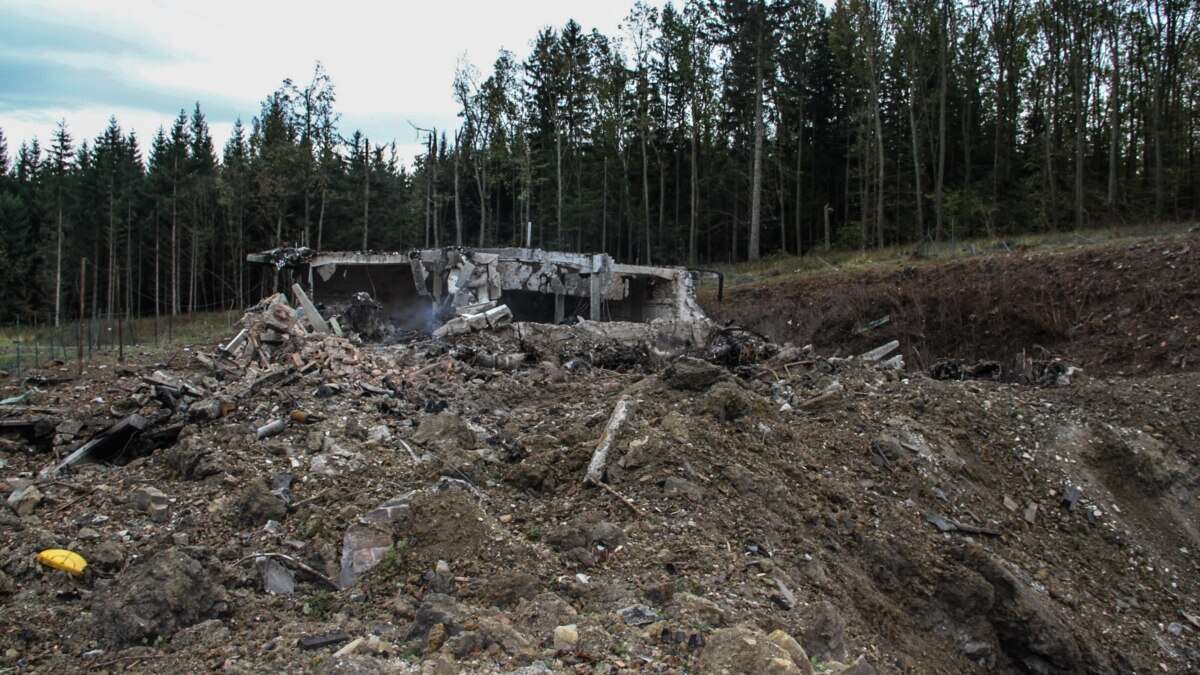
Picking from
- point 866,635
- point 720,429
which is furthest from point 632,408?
point 866,635

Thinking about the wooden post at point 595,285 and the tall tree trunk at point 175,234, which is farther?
the tall tree trunk at point 175,234

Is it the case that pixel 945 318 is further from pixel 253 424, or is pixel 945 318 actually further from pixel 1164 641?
pixel 253 424

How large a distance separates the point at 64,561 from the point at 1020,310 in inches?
611

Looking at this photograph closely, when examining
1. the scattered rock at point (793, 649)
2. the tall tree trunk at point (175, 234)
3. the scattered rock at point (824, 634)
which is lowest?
the scattered rock at point (824, 634)

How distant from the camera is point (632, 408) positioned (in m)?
6.21

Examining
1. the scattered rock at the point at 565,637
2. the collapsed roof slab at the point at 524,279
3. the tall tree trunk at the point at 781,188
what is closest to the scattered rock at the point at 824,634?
the scattered rock at the point at 565,637

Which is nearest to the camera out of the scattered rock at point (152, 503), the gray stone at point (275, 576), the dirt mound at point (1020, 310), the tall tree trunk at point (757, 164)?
the gray stone at point (275, 576)

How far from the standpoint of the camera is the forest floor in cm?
345

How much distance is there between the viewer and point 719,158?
32844 millimetres

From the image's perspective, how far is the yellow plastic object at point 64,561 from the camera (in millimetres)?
4090

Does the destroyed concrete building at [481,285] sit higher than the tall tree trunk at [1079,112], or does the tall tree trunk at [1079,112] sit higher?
the tall tree trunk at [1079,112]

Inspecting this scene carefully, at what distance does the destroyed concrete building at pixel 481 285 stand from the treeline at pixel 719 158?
30.7 ft

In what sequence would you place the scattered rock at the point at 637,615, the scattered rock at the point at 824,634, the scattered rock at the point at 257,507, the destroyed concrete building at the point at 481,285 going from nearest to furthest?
the scattered rock at the point at 637,615 → the scattered rock at the point at 824,634 → the scattered rock at the point at 257,507 → the destroyed concrete building at the point at 481,285

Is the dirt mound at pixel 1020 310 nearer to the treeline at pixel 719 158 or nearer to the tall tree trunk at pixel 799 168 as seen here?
the treeline at pixel 719 158
